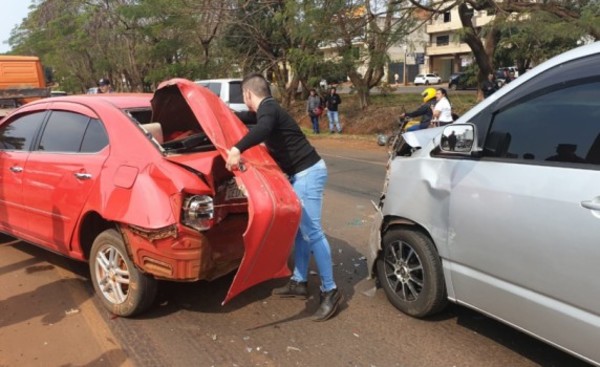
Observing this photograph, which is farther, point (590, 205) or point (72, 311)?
point (72, 311)

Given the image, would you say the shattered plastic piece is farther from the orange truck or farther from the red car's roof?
the orange truck

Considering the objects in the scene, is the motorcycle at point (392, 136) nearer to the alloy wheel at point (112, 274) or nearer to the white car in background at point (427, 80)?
the alloy wheel at point (112, 274)

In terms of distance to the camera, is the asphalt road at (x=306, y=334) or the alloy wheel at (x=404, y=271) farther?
the alloy wheel at (x=404, y=271)

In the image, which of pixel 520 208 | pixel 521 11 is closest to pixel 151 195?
pixel 520 208

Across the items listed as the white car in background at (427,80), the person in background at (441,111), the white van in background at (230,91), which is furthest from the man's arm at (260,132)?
the white car in background at (427,80)

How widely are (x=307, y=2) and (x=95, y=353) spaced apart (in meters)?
14.7

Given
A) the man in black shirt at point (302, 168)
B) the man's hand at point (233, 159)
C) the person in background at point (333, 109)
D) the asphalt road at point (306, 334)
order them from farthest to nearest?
the person in background at point (333, 109), the man in black shirt at point (302, 168), the man's hand at point (233, 159), the asphalt road at point (306, 334)

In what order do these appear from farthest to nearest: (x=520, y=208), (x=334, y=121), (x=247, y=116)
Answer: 1. (x=334, y=121)
2. (x=247, y=116)
3. (x=520, y=208)

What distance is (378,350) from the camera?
3.52m

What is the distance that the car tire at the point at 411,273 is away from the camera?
3.63m

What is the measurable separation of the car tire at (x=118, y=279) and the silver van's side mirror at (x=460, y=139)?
228 centimetres

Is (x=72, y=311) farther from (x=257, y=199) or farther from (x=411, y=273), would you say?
(x=411, y=273)

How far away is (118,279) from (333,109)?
16.5 metres

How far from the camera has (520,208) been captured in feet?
9.50
